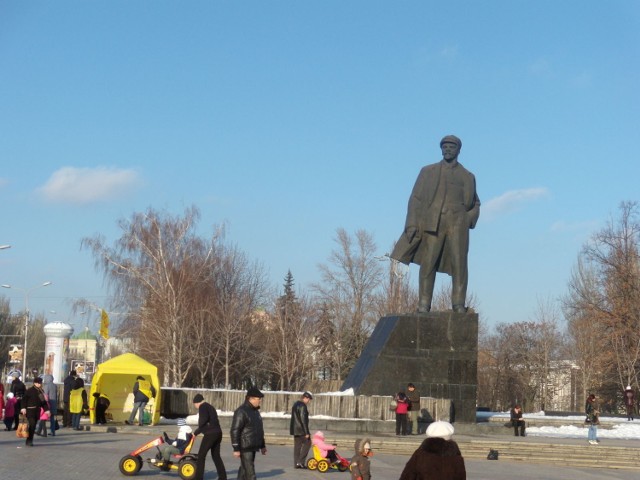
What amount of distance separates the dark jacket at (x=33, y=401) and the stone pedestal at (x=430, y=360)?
7.78m

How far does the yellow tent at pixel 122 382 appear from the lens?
901 inches

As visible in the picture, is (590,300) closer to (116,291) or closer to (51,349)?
(116,291)

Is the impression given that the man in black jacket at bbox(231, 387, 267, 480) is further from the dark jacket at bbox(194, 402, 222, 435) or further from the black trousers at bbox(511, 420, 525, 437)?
the black trousers at bbox(511, 420, 525, 437)

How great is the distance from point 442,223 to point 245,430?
13.0m

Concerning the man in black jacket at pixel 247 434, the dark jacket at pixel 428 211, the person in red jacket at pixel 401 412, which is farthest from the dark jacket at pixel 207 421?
the dark jacket at pixel 428 211

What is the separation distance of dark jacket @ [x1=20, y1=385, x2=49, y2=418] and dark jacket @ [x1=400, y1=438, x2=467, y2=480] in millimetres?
12154

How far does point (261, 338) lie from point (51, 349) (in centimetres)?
1571

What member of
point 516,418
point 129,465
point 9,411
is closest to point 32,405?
point 9,411

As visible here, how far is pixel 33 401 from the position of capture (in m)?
17.5

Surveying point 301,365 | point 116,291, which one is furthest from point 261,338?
point 116,291

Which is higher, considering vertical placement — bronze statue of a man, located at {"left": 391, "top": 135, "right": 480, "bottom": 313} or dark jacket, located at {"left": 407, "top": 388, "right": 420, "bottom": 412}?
bronze statue of a man, located at {"left": 391, "top": 135, "right": 480, "bottom": 313}

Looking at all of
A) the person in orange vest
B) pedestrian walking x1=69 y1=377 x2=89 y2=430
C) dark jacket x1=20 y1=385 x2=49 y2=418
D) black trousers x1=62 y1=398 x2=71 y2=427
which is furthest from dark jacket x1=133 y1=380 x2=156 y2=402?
dark jacket x1=20 y1=385 x2=49 y2=418

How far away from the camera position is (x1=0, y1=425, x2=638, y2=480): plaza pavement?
13.6 metres

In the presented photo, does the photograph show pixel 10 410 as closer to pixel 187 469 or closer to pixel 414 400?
pixel 414 400
